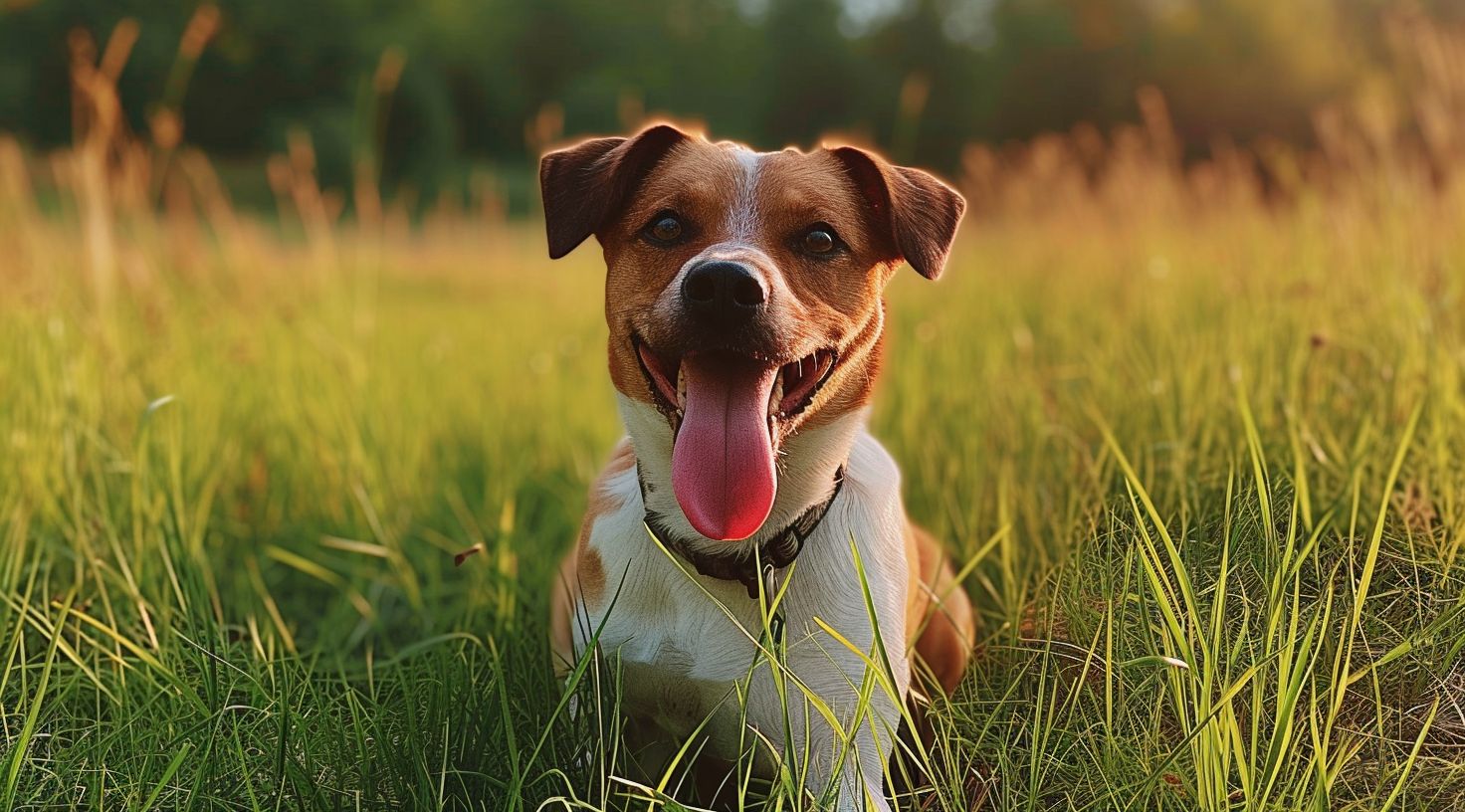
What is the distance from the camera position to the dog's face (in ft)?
7.18

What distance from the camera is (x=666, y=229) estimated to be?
2.46 meters

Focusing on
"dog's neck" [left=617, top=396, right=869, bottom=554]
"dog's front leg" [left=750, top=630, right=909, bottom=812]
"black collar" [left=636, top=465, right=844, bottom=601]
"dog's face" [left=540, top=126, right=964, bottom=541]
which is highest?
"dog's face" [left=540, top=126, right=964, bottom=541]

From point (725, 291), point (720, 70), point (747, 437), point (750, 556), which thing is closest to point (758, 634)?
point (750, 556)

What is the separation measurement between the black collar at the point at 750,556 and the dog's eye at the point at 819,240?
540mm

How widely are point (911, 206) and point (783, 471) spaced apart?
0.64m

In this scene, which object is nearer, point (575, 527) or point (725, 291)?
point (725, 291)

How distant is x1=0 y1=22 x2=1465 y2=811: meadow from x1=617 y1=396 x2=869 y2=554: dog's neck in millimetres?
370

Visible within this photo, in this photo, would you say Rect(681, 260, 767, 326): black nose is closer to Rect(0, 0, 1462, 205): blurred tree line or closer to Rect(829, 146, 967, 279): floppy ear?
Rect(829, 146, 967, 279): floppy ear

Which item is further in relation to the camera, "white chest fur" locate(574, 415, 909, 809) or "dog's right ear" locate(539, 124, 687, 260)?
"dog's right ear" locate(539, 124, 687, 260)

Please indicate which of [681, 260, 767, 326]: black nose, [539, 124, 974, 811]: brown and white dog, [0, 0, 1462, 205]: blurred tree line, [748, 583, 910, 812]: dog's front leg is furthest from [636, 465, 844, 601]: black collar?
[0, 0, 1462, 205]: blurred tree line

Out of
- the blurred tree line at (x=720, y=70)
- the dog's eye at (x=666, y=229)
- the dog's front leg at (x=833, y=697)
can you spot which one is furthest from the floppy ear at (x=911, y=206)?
the blurred tree line at (x=720, y=70)

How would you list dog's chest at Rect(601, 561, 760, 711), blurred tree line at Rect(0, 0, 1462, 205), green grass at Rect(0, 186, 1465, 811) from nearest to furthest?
green grass at Rect(0, 186, 1465, 811) → dog's chest at Rect(601, 561, 760, 711) → blurred tree line at Rect(0, 0, 1462, 205)

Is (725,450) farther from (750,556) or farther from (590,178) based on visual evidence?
(590,178)

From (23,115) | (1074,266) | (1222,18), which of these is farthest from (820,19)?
(1074,266)
